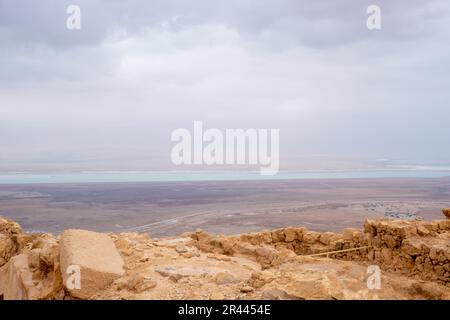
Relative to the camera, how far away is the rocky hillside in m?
4.95

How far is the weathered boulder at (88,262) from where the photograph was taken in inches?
204

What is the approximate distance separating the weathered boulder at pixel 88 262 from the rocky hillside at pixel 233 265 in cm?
1

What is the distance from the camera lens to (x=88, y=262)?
5453 millimetres

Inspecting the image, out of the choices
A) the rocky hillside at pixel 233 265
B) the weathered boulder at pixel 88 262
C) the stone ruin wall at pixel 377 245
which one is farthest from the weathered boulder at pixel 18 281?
the stone ruin wall at pixel 377 245

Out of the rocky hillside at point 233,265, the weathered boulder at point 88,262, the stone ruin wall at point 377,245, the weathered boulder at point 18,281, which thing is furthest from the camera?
the stone ruin wall at point 377,245

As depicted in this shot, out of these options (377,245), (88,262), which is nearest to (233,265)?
(88,262)

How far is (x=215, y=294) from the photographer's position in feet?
15.8

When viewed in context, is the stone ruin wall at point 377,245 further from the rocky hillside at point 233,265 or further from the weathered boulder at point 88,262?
the weathered boulder at point 88,262

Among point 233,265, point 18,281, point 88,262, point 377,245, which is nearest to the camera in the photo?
point 88,262

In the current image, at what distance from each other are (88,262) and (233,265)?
2.54 metres

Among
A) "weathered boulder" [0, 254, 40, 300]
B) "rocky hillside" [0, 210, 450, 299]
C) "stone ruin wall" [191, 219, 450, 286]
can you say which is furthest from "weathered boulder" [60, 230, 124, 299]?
"stone ruin wall" [191, 219, 450, 286]

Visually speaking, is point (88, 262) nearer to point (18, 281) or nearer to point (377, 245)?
point (18, 281)

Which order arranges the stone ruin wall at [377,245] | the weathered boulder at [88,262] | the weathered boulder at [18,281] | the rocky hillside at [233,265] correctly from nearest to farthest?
1. the rocky hillside at [233,265]
2. the weathered boulder at [88,262]
3. the weathered boulder at [18,281]
4. the stone ruin wall at [377,245]
